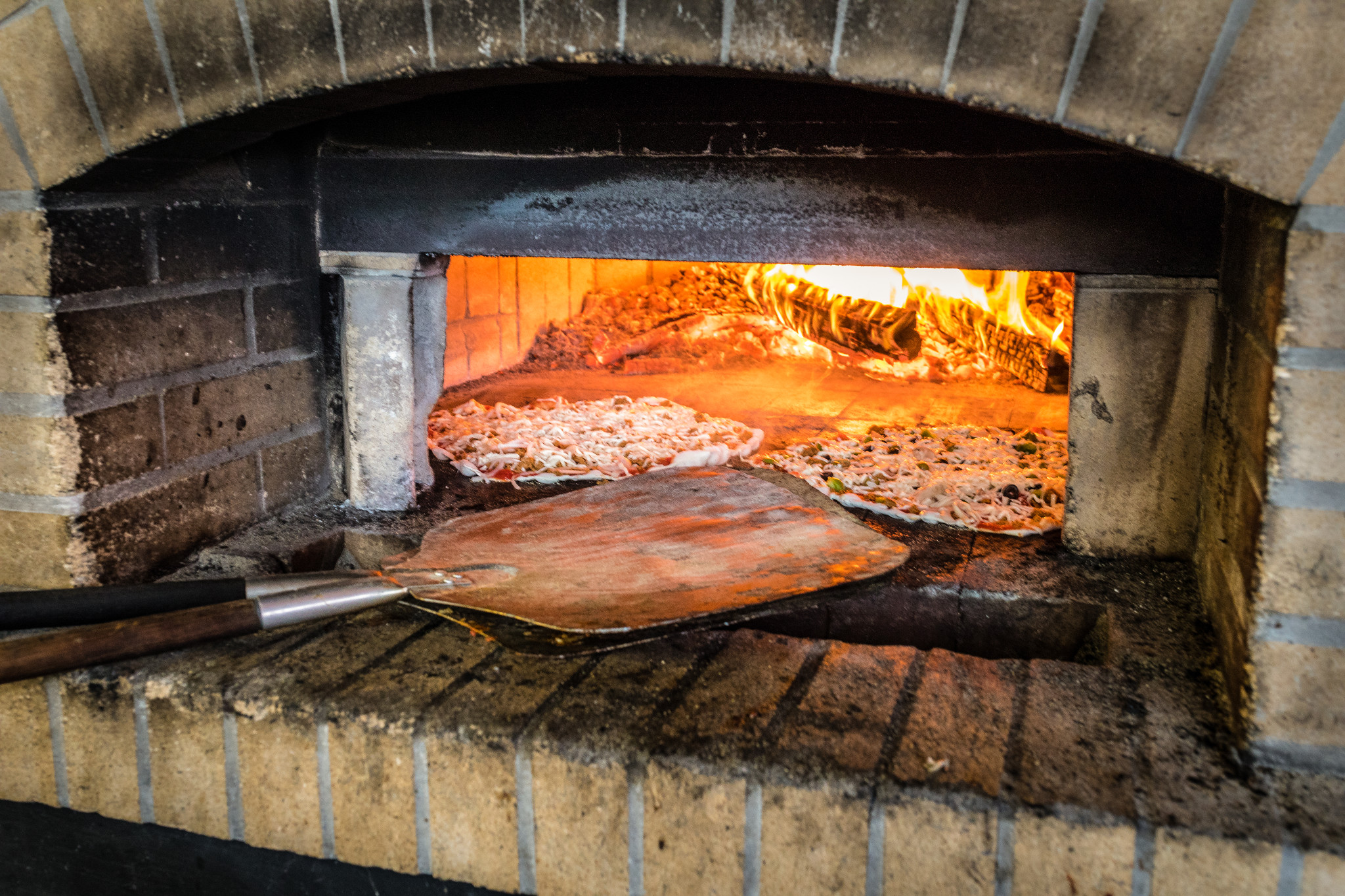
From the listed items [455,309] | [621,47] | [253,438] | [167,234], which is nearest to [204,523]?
[253,438]

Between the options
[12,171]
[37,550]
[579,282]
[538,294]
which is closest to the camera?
[12,171]

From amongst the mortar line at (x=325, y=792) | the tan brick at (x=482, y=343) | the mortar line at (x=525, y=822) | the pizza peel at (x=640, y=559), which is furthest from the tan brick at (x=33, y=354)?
the tan brick at (x=482, y=343)

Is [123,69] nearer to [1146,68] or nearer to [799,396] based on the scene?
[1146,68]

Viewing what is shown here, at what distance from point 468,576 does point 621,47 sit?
974 millimetres

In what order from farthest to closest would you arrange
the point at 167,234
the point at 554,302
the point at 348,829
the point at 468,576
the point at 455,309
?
the point at 554,302 < the point at 455,309 < the point at 167,234 < the point at 468,576 < the point at 348,829

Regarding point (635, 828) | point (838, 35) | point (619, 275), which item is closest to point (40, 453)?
point (635, 828)

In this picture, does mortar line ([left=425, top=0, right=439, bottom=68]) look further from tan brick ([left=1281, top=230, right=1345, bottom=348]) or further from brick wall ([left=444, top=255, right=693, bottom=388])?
brick wall ([left=444, top=255, right=693, bottom=388])

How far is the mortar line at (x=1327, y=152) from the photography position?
1229 mm

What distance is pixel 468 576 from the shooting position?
6.09 feet

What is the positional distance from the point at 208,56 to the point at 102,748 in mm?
1212

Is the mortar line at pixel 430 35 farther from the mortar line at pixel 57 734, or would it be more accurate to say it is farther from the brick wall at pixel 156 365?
the mortar line at pixel 57 734

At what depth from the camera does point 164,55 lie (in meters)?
1.70

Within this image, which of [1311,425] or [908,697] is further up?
[1311,425]

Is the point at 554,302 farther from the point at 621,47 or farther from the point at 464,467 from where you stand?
the point at 621,47
